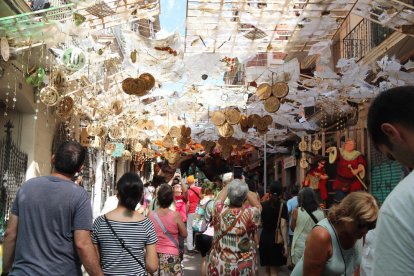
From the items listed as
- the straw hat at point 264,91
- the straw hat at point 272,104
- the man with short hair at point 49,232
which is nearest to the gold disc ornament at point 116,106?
the straw hat at point 264,91

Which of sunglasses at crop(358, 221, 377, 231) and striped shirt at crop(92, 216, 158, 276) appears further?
striped shirt at crop(92, 216, 158, 276)

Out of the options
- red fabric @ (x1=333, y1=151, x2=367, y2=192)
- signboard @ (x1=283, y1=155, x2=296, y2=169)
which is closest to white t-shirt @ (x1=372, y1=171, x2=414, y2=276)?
red fabric @ (x1=333, y1=151, x2=367, y2=192)

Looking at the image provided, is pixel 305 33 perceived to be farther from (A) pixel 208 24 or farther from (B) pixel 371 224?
(B) pixel 371 224

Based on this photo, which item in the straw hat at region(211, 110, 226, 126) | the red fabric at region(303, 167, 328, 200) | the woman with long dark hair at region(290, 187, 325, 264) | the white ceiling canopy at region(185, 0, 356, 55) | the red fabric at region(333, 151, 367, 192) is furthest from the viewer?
the red fabric at region(303, 167, 328, 200)

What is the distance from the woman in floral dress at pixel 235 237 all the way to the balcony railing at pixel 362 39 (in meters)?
10.5

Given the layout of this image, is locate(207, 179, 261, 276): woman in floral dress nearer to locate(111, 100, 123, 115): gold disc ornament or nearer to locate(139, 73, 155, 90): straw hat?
locate(139, 73, 155, 90): straw hat

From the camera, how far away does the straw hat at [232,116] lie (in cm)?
1337

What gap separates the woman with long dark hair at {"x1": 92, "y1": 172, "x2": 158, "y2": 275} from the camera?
4.00 meters

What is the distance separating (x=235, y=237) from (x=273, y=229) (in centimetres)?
333

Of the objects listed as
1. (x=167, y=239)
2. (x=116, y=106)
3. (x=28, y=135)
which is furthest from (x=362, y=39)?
(x=167, y=239)

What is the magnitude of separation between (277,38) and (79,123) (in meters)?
6.78

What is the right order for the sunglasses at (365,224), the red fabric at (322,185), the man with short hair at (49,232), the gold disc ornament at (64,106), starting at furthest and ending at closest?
1. the red fabric at (322,185)
2. the gold disc ornament at (64,106)
3. the man with short hair at (49,232)
4. the sunglasses at (365,224)

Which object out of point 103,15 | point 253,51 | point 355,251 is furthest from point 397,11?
point 355,251

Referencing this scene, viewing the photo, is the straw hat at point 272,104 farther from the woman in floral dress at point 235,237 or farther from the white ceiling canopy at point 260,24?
the woman in floral dress at point 235,237
